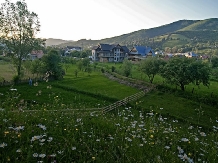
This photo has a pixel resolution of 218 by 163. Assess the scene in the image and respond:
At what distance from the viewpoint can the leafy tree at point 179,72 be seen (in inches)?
1349

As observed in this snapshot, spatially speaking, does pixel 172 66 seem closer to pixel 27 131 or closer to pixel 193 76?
pixel 193 76

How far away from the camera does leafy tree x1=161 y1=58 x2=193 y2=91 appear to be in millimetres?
34263

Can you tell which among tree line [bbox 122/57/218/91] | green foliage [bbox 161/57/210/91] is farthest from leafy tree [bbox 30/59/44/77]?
green foliage [bbox 161/57/210/91]

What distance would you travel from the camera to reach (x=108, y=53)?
321ft

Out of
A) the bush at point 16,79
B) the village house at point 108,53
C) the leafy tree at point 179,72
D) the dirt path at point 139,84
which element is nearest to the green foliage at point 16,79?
the bush at point 16,79

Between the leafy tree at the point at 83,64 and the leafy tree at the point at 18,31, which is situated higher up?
the leafy tree at the point at 18,31

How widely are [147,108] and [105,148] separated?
2236cm

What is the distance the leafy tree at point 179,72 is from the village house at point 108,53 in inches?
2377

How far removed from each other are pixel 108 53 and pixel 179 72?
65440mm

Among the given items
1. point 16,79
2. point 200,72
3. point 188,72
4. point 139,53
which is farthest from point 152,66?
point 139,53

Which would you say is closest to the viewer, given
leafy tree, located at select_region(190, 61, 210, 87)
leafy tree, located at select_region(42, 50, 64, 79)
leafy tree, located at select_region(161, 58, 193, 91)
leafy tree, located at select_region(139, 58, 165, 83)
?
leafy tree, located at select_region(190, 61, 210, 87)

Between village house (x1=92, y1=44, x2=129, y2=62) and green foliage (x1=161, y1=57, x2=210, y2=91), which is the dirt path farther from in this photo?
village house (x1=92, y1=44, x2=129, y2=62)

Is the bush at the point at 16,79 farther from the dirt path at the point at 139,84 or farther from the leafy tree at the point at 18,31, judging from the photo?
the dirt path at the point at 139,84

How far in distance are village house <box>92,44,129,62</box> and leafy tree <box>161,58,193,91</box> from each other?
198 feet
